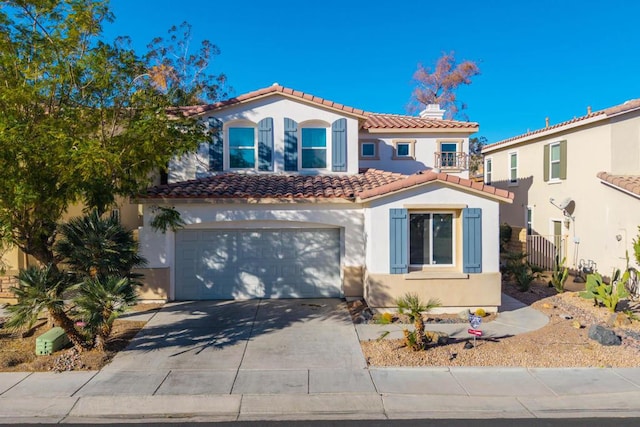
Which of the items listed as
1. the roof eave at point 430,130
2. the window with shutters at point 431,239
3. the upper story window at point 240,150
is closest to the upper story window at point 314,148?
the upper story window at point 240,150

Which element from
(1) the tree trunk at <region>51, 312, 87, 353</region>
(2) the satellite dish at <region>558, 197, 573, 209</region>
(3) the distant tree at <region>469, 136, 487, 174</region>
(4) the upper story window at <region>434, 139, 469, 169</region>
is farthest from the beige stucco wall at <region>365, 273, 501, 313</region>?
(3) the distant tree at <region>469, 136, 487, 174</region>

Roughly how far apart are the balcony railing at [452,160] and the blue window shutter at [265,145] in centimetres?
732

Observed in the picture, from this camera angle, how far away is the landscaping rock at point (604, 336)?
27.4 feet

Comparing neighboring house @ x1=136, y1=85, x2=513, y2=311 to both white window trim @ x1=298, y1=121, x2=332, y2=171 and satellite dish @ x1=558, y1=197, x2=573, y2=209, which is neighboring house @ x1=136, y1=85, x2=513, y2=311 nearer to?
white window trim @ x1=298, y1=121, x2=332, y2=171

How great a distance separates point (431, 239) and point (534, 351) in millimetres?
3742

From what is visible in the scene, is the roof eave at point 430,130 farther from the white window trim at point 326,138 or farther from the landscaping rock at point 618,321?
the landscaping rock at point 618,321

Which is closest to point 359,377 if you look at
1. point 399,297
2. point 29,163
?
point 399,297

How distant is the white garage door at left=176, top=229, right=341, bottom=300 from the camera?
12.2 meters

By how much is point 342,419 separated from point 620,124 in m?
13.6

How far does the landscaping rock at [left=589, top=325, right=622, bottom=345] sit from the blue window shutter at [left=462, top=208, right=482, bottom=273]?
274 centimetres

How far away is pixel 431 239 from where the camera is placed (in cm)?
1108

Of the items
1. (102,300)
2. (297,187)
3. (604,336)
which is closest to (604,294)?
(604,336)

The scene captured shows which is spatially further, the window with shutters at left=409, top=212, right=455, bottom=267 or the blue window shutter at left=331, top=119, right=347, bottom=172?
the blue window shutter at left=331, top=119, right=347, bottom=172

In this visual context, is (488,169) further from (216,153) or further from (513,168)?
(216,153)
